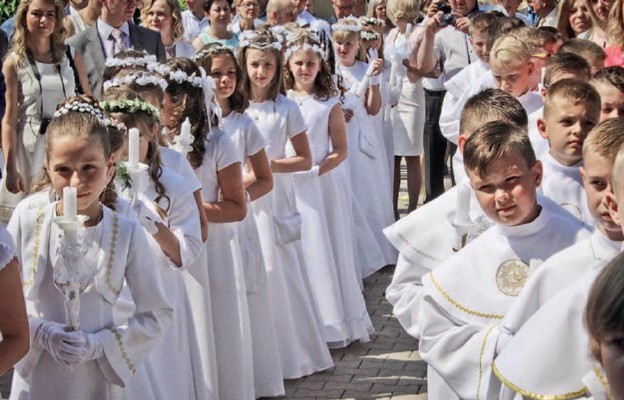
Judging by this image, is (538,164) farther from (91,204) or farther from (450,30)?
(450,30)

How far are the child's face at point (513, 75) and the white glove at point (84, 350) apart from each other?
3.88 meters

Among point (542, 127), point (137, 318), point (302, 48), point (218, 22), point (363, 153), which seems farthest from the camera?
point (218, 22)

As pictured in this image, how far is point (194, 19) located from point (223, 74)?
262 inches

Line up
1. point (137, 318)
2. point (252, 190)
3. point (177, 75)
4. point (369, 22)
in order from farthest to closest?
point (369, 22), point (252, 190), point (177, 75), point (137, 318)

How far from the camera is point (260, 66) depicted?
7.30 metres

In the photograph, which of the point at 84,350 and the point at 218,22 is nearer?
the point at 84,350

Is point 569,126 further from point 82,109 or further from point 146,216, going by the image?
point 82,109

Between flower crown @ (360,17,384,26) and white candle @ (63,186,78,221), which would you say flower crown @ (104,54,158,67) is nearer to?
white candle @ (63,186,78,221)

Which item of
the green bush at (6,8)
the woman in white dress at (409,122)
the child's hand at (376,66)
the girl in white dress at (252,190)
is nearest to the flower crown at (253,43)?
the girl in white dress at (252,190)

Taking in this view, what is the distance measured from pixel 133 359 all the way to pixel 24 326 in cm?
79

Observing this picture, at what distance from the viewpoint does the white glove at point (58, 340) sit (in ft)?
13.3

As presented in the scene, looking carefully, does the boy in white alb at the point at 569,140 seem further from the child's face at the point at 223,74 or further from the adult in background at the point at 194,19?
the adult in background at the point at 194,19

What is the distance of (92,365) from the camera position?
4.23 m

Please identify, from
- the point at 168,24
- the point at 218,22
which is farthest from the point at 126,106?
the point at 218,22
